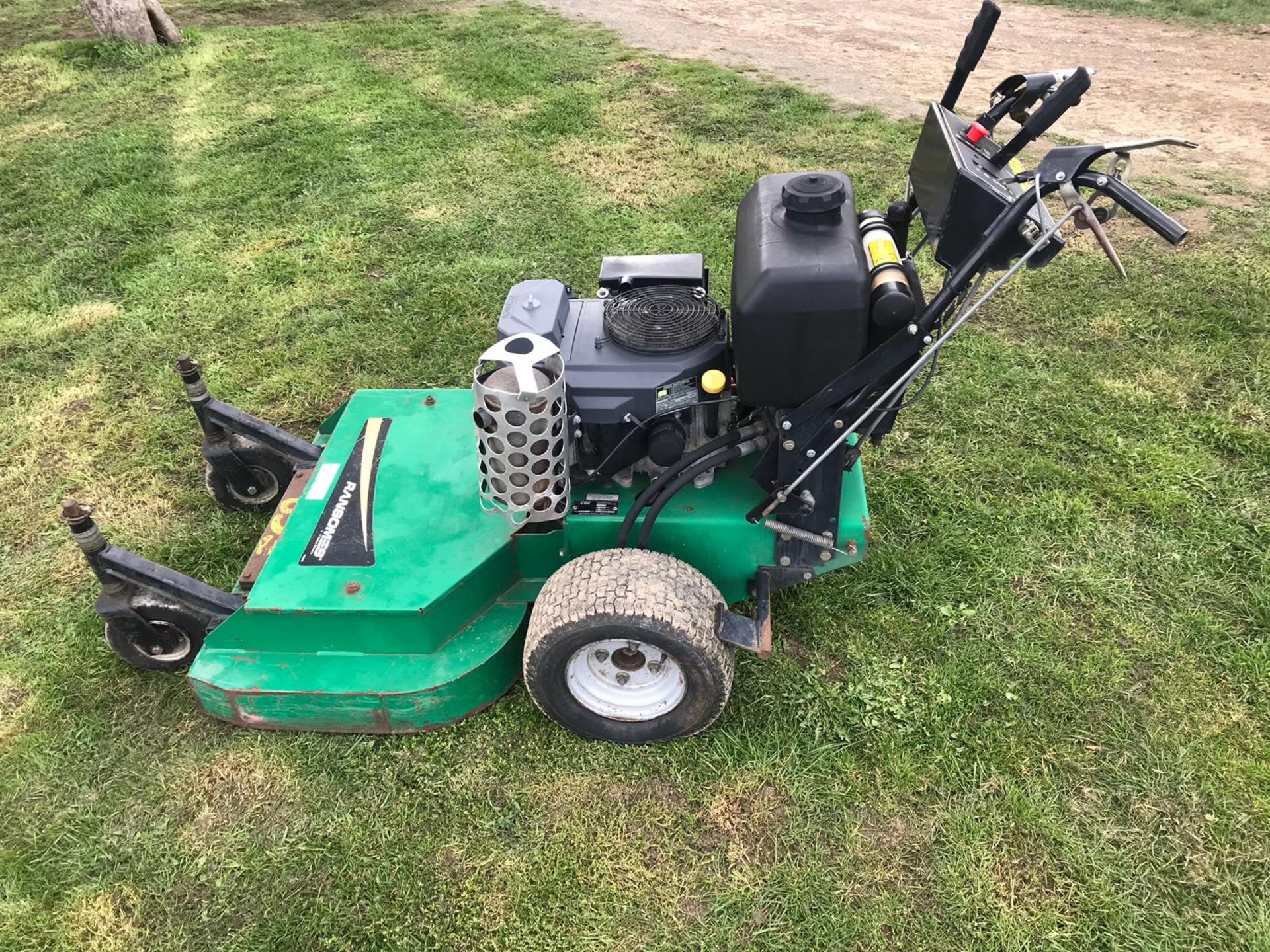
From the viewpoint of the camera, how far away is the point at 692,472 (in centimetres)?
306

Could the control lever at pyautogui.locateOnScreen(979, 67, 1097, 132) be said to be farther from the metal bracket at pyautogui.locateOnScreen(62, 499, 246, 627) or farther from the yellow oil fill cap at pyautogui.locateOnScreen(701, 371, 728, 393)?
the metal bracket at pyautogui.locateOnScreen(62, 499, 246, 627)

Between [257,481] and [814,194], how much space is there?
9.21 ft

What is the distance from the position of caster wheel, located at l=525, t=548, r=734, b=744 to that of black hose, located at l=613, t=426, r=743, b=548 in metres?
0.11

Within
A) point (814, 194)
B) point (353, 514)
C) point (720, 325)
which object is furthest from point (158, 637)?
point (814, 194)

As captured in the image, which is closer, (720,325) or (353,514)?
(720,325)

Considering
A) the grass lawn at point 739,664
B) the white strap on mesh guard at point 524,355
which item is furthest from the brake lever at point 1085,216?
the grass lawn at point 739,664

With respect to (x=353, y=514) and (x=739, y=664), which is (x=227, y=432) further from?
(x=739, y=664)

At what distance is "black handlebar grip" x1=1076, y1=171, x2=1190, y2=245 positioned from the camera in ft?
7.06

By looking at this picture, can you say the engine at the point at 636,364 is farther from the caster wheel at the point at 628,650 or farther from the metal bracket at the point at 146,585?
the metal bracket at the point at 146,585

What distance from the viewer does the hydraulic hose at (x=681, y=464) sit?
10.1 ft

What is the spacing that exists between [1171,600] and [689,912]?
2.34 metres

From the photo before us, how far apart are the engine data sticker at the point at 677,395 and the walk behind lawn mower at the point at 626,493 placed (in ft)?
0.04

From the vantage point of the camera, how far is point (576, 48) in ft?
33.0

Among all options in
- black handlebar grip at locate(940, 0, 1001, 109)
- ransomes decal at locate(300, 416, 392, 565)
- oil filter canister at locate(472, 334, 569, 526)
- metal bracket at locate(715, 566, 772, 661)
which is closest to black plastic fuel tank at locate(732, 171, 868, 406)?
black handlebar grip at locate(940, 0, 1001, 109)
